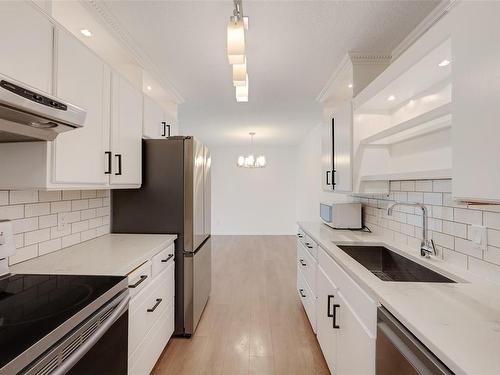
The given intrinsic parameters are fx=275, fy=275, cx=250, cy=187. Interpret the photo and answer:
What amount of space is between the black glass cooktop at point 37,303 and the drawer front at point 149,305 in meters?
0.41

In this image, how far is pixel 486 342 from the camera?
804 millimetres

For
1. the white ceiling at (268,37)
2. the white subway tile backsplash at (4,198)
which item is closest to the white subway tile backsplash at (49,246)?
the white subway tile backsplash at (4,198)

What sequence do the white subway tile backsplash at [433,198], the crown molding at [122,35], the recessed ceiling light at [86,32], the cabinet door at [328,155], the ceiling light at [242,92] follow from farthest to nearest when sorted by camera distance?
1. the cabinet door at [328,155]
2. the ceiling light at [242,92]
3. the recessed ceiling light at [86,32]
4. the crown molding at [122,35]
5. the white subway tile backsplash at [433,198]

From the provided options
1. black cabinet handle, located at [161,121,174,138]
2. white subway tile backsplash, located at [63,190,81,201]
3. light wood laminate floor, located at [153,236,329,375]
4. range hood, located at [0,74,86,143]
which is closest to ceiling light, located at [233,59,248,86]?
range hood, located at [0,74,86,143]

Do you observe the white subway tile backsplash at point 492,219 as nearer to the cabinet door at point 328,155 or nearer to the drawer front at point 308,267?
the drawer front at point 308,267

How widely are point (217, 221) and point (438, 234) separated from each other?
6406 millimetres

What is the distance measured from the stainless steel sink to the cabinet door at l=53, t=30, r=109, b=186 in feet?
6.12

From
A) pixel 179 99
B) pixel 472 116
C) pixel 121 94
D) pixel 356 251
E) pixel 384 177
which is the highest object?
pixel 179 99

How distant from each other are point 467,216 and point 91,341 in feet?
6.06

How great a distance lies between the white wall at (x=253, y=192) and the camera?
7.70m

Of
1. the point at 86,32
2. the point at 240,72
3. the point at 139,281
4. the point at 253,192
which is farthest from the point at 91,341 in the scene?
the point at 253,192

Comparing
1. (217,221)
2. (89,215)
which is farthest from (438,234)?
(217,221)

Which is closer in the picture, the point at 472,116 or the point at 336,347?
the point at 472,116

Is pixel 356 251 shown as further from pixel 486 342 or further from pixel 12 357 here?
pixel 12 357
